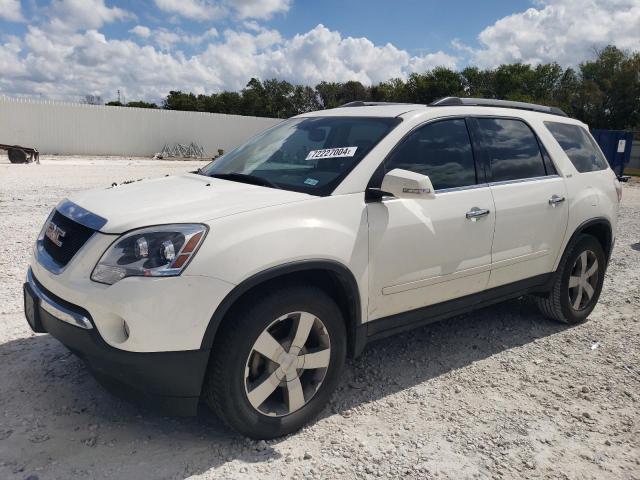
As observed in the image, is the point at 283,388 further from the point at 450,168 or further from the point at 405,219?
the point at 450,168

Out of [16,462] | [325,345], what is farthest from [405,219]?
[16,462]

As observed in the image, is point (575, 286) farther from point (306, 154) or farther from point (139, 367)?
point (139, 367)

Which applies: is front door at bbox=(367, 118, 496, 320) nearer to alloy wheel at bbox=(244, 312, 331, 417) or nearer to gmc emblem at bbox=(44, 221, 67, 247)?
alloy wheel at bbox=(244, 312, 331, 417)

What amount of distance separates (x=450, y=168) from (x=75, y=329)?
242 centimetres

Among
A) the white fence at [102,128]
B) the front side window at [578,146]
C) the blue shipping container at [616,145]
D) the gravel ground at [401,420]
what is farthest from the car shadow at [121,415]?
the white fence at [102,128]

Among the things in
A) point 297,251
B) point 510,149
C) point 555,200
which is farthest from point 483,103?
point 297,251

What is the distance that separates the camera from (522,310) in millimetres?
5180

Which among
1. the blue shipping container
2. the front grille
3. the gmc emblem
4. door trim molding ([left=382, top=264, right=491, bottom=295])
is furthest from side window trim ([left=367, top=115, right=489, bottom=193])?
the blue shipping container

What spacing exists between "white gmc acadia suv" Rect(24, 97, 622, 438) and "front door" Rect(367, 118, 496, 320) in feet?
0.04

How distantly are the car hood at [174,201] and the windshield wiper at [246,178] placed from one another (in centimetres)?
8

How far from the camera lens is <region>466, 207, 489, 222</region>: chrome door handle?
11.6 feet

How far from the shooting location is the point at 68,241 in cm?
281

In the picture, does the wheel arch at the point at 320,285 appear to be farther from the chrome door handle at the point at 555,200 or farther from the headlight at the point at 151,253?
the chrome door handle at the point at 555,200

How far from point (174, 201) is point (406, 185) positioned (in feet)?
4.04
